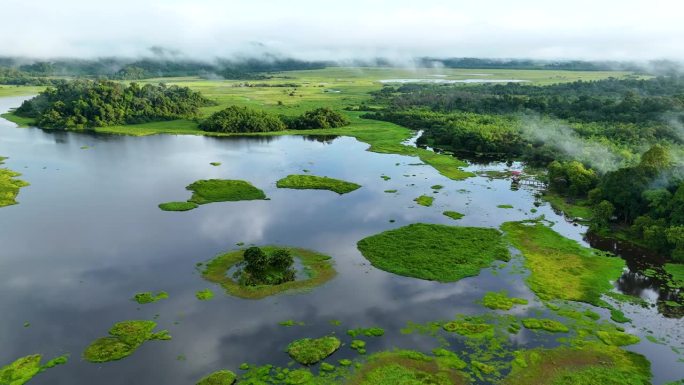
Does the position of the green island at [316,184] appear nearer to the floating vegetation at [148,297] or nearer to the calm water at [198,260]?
the calm water at [198,260]

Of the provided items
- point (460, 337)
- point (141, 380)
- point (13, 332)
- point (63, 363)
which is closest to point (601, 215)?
point (460, 337)

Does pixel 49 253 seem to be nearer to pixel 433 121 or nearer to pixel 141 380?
pixel 141 380

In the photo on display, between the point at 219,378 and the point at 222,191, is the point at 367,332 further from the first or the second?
the point at 222,191

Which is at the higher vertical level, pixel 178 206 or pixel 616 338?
pixel 178 206

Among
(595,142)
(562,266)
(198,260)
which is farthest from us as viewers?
(595,142)

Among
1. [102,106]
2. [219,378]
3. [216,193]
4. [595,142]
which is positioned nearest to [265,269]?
[219,378]

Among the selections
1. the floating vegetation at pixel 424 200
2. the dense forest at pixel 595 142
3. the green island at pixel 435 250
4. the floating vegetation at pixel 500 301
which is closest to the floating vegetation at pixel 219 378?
the green island at pixel 435 250

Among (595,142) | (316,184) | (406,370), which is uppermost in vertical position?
(595,142)
